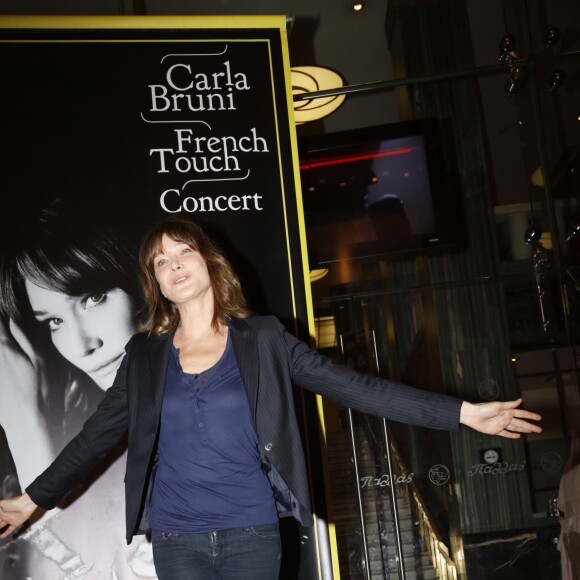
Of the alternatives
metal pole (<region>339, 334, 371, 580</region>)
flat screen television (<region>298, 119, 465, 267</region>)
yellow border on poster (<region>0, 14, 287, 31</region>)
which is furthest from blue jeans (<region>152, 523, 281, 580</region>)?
flat screen television (<region>298, 119, 465, 267</region>)

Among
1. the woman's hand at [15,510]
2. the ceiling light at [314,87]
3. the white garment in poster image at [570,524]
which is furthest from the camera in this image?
the ceiling light at [314,87]

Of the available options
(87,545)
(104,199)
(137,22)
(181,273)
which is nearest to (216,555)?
(181,273)

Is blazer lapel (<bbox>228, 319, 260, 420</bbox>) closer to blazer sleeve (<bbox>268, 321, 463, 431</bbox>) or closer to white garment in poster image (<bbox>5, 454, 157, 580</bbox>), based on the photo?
A: blazer sleeve (<bbox>268, 321, 463, 431</bbox>)

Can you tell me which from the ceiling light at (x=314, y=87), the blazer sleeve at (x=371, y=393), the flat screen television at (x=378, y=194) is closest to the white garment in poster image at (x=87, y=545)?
the blazer sleeve at (x=371, y=393)

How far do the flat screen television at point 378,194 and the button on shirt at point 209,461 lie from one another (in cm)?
246

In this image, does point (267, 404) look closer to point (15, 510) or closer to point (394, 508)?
point (15, 510)

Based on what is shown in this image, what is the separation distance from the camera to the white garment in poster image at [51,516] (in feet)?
10.4

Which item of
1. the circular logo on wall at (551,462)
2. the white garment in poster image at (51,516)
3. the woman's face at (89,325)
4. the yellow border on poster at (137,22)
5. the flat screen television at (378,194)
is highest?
the yellow border on poster at (137,22)

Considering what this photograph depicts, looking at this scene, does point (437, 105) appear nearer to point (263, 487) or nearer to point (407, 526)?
point (407, 526)

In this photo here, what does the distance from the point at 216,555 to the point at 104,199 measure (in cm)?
189

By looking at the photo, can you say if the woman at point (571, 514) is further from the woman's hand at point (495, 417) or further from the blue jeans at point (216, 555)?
the blue jeans at point (216, 555)

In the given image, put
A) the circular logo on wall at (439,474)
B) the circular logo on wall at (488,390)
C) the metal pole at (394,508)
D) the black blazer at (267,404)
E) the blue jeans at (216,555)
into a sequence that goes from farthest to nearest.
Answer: the circular logo on wall at (488,390)
the circular logo on wall at (439,474)
the metal pole at (394,508)
the black blazer at (267,404)
the blue jeans at (216,555)

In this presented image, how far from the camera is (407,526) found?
14.0 feet

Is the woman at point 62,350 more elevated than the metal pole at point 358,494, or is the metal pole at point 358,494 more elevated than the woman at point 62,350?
the woman at point 62,350
